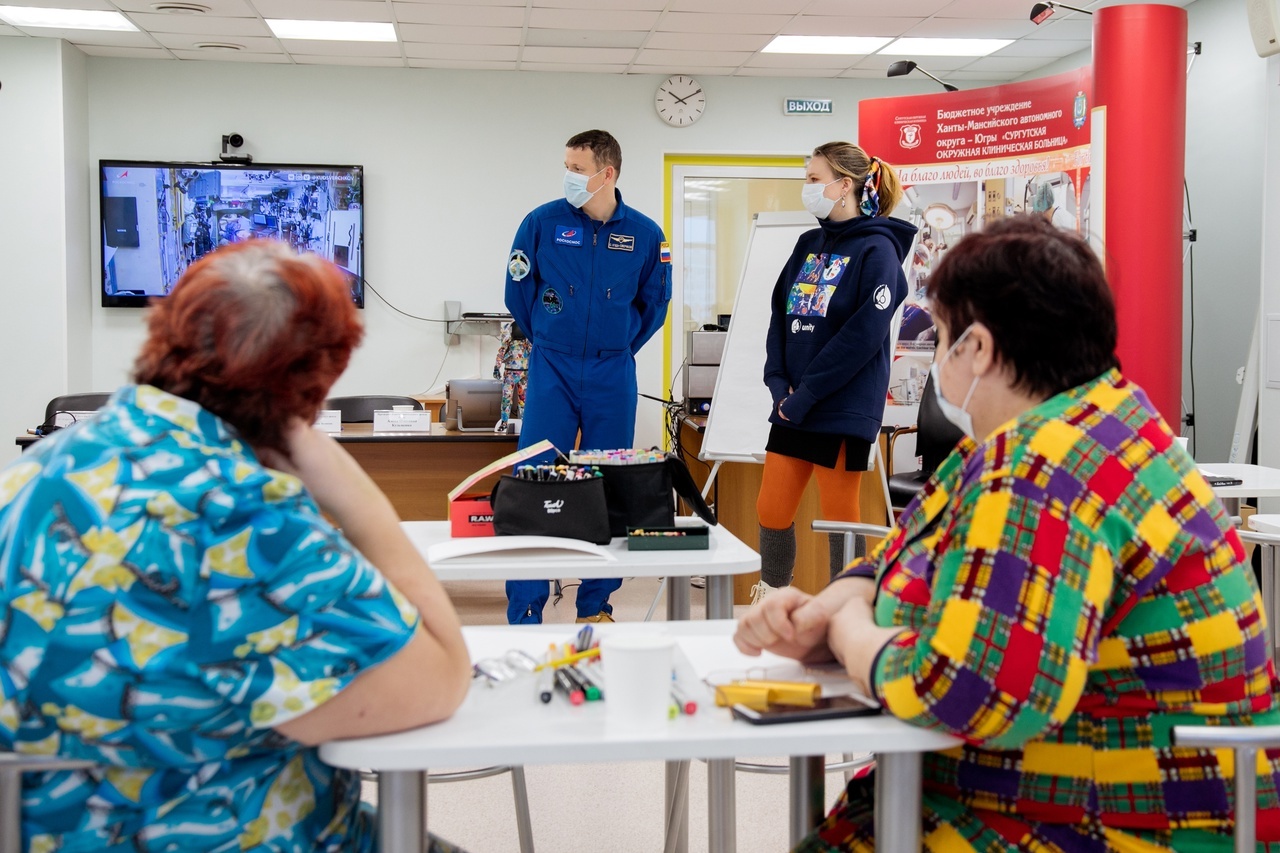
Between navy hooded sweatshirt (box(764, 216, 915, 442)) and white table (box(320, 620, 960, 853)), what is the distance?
2.43 m

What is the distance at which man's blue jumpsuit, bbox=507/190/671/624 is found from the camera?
4167 mm

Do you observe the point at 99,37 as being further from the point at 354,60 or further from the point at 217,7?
the point at 354,60

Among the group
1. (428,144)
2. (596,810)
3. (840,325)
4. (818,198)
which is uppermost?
(428,144)

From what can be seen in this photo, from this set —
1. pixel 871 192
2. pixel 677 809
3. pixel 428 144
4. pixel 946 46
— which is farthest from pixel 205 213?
pixel 677 809

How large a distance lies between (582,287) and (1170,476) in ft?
10.5

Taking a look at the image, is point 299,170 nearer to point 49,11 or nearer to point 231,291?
point 49,11

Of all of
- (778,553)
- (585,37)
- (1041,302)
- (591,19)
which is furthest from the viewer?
(585,37)

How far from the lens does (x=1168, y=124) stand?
5.17m

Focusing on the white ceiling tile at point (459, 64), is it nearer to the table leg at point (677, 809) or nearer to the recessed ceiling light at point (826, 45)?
the recessed ceiling light at point (826, 45)

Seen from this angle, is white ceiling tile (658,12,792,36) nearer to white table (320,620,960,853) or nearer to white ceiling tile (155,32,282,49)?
white ceiling tile (155,32,282,49)

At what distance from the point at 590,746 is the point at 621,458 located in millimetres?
1185

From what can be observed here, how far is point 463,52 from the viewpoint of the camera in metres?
6.94

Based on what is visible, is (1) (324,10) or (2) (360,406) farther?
(1) (324,10)

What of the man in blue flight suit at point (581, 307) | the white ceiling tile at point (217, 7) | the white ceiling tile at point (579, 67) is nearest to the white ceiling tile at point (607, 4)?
the white ceiling tile at point (579, 67)
